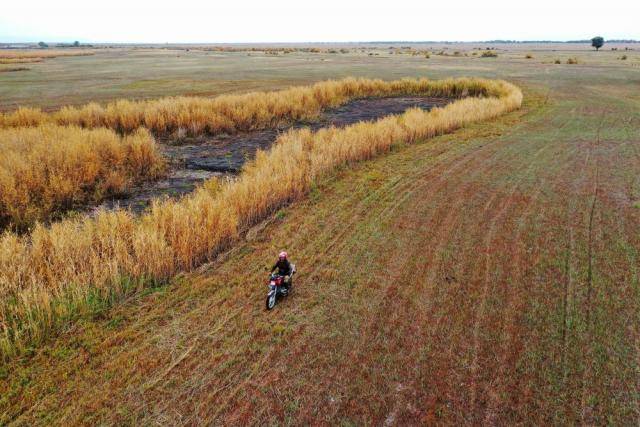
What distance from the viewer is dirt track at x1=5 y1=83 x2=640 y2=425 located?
365cm

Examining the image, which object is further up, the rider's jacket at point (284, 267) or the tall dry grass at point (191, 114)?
the tall dry grass at point (191, 114)

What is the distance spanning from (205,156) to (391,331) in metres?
10.9

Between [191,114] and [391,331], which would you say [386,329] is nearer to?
[391,331]

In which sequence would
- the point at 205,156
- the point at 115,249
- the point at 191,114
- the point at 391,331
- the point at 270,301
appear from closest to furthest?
the point at 391,331 → the point at 270,301 → the point at 115,249 → the point at 205,156 → the point at 191,114

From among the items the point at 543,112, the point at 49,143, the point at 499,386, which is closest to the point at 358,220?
the point at 499,386

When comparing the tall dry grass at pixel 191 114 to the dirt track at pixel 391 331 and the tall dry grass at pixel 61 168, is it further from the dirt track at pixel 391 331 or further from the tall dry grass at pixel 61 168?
the dirt track at pixel 391 331

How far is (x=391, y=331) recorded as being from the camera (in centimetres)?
460

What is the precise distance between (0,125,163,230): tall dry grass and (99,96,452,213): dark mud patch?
0.61m

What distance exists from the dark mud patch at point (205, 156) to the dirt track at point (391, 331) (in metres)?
4.20

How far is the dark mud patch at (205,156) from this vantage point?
1033 centimetres

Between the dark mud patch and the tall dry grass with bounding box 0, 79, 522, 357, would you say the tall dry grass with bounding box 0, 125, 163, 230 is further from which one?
the tall dry grass with bounding box 0, 79, 522, 357

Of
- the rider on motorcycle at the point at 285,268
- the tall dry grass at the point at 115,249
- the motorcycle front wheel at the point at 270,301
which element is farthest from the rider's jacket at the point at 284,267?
the tall dry grass at the point at 115,249

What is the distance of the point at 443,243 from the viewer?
666 centimetres

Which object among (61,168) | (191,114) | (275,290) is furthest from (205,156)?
(275,290)
